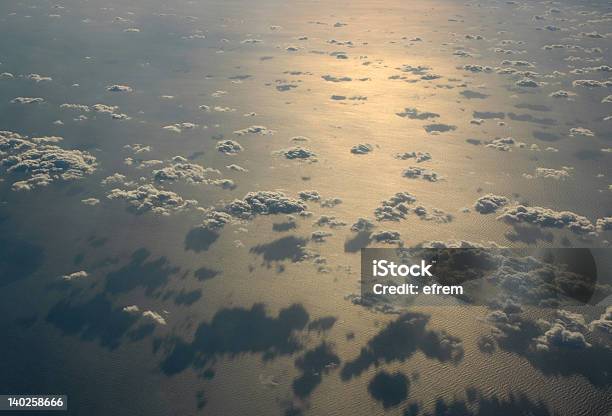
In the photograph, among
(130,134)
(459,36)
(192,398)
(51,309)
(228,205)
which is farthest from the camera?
(459,36)

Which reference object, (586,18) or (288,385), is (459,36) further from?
(288,385)

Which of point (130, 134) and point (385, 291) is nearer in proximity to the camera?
point (385, 291)

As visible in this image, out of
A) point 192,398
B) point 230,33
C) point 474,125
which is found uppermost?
point 230,33

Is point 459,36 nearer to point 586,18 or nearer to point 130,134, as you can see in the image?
point 586,18

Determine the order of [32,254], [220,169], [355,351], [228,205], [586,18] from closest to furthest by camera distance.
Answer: [355,351]
[32,254]
[228,205]
[220,169]
[586,18]

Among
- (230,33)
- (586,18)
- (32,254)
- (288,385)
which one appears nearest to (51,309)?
(32,254)

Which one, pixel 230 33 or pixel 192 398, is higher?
pixel 230 33

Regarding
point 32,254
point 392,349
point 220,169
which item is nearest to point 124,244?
point 32,254
